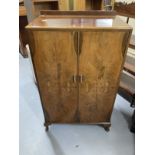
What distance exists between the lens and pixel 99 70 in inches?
55.1

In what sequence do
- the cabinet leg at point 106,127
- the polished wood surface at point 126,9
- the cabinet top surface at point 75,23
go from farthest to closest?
the polished wood surface at point 126,9, the cabinet leg at point 106,127, the cabinet top surface at point 75,23

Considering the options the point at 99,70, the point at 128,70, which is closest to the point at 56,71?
the point at 99,70

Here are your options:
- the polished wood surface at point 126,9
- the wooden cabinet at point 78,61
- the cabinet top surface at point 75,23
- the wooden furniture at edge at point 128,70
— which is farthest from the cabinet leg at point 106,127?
the polished wood surface at point 126,9

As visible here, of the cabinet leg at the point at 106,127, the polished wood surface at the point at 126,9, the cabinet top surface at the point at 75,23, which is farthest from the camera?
the polished wood surface at the point at 126,9

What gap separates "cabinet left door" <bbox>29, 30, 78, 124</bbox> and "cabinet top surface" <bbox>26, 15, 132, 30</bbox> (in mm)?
50

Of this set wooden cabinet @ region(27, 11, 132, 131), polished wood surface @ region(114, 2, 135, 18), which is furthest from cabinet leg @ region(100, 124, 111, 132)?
polished wood surface @ region(114, 2, 135, 18)

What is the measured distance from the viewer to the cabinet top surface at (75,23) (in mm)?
1184

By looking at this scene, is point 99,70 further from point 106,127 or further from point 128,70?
point 128,70

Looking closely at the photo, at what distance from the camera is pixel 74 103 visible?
1629 mm

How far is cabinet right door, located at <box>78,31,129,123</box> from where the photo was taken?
1.24 metres

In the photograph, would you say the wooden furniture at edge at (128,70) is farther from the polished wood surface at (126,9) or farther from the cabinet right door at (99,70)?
the cabinet right door at (99,70)
